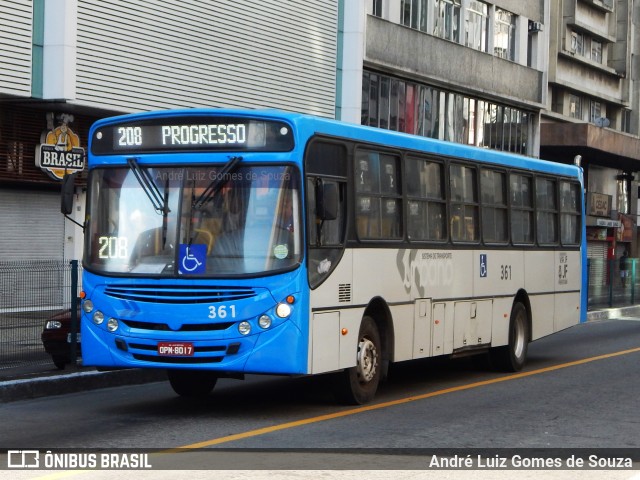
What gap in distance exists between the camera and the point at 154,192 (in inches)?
492

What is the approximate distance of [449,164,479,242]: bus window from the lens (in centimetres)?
1578

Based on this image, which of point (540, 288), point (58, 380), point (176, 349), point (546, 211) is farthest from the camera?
point (546, 211)

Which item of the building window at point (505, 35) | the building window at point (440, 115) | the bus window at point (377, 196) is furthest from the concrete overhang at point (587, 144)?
the bus window at point (377, 196)

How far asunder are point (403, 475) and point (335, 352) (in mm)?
3803

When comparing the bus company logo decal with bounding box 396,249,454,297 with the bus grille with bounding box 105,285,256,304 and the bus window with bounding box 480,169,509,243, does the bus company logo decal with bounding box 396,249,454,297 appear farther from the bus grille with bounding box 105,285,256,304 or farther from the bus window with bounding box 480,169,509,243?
the bus grille with bounding box 105,285,256,304

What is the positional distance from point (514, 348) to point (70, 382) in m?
6.33

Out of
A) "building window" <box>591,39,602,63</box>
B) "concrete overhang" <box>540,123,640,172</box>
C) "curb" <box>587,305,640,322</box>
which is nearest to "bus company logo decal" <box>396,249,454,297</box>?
"curb" <box>587,305,640,322</box>

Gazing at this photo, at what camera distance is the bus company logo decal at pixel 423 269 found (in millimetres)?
14375

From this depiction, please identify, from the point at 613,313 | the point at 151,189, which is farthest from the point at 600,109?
the point at 151,189

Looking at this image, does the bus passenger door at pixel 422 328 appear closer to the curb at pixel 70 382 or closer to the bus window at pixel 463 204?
the bus window at pixel 463 204

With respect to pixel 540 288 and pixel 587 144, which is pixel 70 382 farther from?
pixel 587 144

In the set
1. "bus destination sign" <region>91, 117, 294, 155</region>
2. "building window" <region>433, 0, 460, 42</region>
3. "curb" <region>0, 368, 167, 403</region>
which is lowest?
"curb" <region>0, 368, 167, 403</region>

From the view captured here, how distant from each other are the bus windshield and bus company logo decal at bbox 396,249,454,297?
2469 mm

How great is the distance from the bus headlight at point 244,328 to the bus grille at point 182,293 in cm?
24
